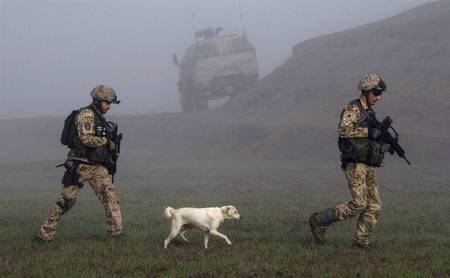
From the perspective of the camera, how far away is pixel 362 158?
699 cm

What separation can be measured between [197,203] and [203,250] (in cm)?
620

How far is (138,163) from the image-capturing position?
28.3 meters

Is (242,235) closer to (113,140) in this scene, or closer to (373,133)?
(113,140)

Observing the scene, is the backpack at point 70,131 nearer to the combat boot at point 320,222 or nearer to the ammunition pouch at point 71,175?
the ammunition pouch at point 71,175

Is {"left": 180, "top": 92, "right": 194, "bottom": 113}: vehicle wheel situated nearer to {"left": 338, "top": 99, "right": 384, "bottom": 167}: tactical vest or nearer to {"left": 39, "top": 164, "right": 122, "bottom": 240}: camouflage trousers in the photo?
{"left": 39, "top": 164, "right": 122, "bottom": 240}: camouflage trousers

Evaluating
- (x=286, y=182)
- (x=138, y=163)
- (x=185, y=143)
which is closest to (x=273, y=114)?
(x=185, y=143)

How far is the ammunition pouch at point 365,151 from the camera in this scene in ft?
22.9

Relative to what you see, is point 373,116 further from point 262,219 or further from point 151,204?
point 151,204

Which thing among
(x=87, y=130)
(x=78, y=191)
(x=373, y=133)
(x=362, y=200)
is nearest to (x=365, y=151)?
(x=373, y=133)

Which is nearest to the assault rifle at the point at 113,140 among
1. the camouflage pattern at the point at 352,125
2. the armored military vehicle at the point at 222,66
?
the camouflage pattern at the point at 352,125

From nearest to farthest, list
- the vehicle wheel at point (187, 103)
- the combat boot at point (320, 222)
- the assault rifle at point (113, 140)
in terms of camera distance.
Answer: the combat boot at point (320, 222) < the assault rifle at point (113, 140) < the vehicle wheel at point (187, 103)

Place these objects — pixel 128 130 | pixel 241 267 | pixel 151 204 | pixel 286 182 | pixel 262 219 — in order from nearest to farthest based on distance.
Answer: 1. pixel 241 267
2. pixel 262 219
3. pixel 151 204
4. pixel 286 182
5. pixel 128 130

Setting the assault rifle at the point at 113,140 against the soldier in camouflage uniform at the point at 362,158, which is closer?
the soldier in camouflage uniform at the point at 362,158

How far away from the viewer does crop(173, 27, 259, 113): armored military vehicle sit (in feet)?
118
